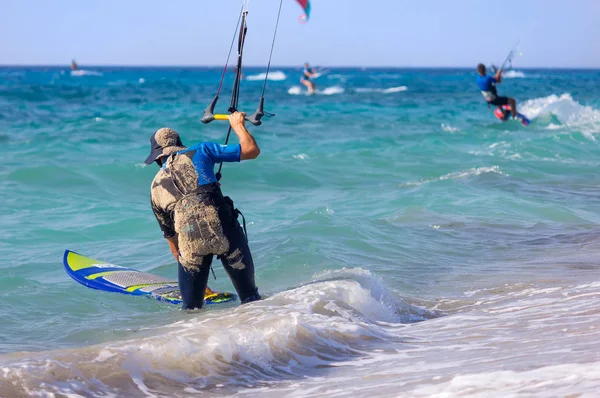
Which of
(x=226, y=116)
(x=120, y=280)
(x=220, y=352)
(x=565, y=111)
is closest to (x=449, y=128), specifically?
(x=565, y=111)

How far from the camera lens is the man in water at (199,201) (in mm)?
5223

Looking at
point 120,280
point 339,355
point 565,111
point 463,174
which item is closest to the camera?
point 339,355

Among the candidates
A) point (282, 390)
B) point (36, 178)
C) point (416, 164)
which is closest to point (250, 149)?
point (282, 390)

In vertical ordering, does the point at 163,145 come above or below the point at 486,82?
below

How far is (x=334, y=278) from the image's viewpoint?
262 inches

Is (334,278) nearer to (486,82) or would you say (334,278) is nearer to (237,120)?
(237,120)

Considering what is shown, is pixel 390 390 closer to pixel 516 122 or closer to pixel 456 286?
pixel 456 286

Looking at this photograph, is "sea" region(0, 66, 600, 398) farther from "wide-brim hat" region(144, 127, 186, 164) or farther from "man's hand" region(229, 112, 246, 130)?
"man's hand" region(229, 112, 246, 130)

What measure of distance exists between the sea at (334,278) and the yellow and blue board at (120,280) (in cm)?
13

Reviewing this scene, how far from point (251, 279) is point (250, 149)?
0.99 m

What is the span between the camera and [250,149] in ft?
16.8

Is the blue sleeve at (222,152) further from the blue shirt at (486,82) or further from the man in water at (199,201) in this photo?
the blue shirt at (486,82)

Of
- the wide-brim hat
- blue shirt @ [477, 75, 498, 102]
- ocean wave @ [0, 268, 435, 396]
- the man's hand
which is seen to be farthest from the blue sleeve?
blue shirt @ [477, 75, 498, 102]

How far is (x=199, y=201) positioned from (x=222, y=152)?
338 millimetres
